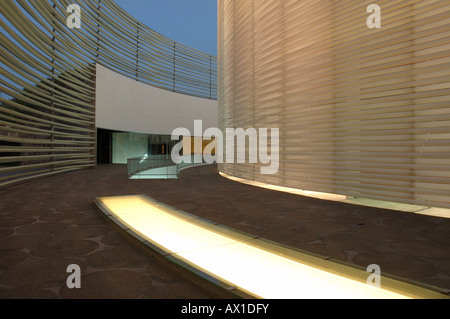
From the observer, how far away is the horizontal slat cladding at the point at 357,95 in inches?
198

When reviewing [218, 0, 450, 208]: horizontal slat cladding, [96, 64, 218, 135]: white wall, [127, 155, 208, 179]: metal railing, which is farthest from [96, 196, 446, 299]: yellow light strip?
[96, 64, 218, 135]: white wall

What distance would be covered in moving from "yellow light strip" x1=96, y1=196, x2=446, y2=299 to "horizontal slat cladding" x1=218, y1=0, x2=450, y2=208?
3710 millimetres

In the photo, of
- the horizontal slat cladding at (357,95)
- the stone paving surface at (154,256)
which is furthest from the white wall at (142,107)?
the stone paving surface at (154,256)

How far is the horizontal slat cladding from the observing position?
16.5 feet

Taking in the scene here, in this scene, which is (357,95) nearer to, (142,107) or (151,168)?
(151,168)

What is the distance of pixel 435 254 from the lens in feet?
10.3

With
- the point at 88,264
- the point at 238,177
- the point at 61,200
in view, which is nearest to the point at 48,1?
the point at 61,200

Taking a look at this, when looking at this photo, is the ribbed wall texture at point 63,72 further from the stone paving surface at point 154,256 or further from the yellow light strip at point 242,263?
the yellow light strip at point 242,263

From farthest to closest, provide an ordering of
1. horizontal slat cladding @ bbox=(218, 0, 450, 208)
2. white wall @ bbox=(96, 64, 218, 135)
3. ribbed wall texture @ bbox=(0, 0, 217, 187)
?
white wall @ bbox=(96, 64, 218, 135) < ribbed wall texture @ bbox=(0, 0, 217, 187) < horizontal slat cladding @ bbox=(218, 0, 450, 208)

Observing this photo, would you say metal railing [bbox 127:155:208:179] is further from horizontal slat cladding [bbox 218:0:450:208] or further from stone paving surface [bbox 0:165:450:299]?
stone paving surface [bbox 0:165:450:299]

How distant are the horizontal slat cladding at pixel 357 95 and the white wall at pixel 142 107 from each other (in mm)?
11144

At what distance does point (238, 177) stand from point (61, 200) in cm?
625

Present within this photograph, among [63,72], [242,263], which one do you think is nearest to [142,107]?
[63,72]
